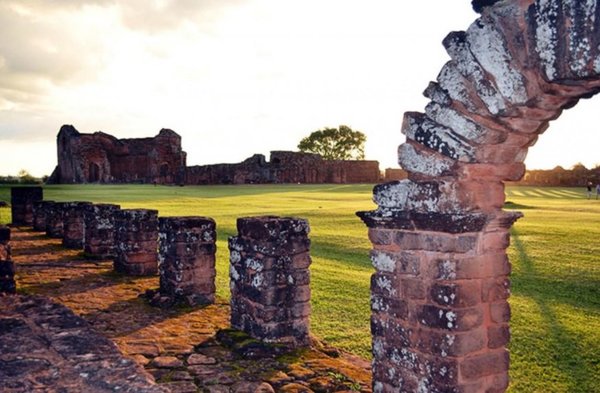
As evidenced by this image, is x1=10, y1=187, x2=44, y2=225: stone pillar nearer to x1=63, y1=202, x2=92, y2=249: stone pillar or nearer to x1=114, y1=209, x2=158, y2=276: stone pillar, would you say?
x1=63, y1=202, x2=92, y2=249: stone pillar

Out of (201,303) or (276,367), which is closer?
(276,367)

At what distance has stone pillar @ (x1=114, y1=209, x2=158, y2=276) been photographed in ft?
33.1

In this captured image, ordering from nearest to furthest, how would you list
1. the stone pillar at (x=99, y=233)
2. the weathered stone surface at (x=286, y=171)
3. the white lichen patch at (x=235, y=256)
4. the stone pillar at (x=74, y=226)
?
1. the white lichen patch at (x=235, y=256)
2. the stone pillar at (x=99, y=233)
3. the stone pillar at (x=74, y=226)
4. the weathered stone surface at (x=286, y=171)

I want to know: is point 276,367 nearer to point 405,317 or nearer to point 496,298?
point 405,317

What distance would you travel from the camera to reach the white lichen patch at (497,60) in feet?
11.9

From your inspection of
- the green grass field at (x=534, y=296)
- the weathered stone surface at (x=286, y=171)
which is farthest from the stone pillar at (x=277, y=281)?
the weathered stone surface at (x=286, y=171)

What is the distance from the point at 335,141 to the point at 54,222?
62.7 meters

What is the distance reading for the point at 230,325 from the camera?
268 inches

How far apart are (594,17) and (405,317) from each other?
263cm

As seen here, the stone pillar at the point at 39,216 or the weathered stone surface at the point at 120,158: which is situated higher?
the weathered stone surface at the point at 120,158

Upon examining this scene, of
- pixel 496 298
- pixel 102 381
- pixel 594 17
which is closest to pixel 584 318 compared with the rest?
pixel 496 298

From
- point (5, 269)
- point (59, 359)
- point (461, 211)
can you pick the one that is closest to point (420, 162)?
point (461, 211)

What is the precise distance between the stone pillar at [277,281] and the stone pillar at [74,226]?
9.00 metres

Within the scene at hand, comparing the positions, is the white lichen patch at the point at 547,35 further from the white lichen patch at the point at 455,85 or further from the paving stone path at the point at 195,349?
the paving stone path at the point at 195,349
